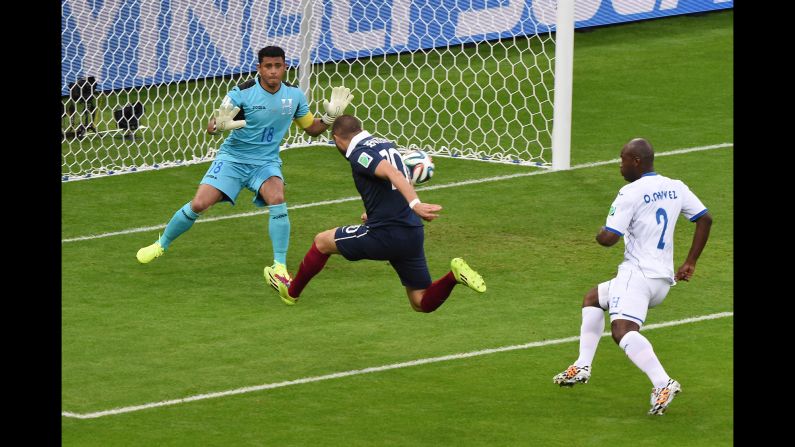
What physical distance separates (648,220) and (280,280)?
3883 mm

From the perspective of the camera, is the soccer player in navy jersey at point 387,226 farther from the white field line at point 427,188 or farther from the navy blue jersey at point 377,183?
the white field line at point 427,188

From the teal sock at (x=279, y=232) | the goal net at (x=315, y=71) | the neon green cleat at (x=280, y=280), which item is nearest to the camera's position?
the neon green cleat at (x=280, y=280)

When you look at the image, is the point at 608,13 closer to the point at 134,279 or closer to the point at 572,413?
the point at 134,279

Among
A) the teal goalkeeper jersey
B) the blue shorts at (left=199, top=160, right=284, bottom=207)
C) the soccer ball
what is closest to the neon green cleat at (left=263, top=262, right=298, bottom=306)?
the blue shorts at (left=199, top=160, right=284, bottom=207)

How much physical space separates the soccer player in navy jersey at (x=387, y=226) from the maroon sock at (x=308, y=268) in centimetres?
16

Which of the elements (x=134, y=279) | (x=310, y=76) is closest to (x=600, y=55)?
(x=310, y=76)

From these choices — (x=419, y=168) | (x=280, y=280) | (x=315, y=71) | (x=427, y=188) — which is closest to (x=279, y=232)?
(x=280, y=280)

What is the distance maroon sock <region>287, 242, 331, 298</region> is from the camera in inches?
500

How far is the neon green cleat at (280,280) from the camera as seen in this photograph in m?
13.5

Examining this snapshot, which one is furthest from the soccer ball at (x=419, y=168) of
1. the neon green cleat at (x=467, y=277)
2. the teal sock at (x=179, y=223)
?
the teal sock at (x=179, y=223)

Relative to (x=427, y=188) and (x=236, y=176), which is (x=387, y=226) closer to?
(x=236, y=176)

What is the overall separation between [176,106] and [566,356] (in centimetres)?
963

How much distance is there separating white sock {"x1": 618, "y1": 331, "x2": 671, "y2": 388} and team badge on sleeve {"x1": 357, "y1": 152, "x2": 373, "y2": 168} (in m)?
2.27
